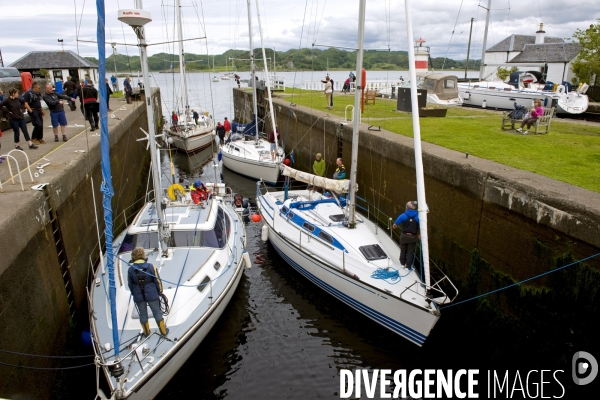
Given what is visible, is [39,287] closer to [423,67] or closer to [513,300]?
[513,300]

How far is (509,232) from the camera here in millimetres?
7434

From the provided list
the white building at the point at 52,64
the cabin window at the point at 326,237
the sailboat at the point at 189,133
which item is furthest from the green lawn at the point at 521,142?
the white building at the point at 52,64

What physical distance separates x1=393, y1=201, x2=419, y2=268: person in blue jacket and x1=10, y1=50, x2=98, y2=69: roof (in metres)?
29.4

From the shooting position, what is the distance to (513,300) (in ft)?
23.8

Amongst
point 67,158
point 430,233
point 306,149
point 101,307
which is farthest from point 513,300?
point 306,149

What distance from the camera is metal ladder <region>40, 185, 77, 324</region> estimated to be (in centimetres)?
724

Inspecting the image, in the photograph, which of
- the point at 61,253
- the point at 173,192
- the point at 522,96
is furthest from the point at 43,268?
the point at 522,96

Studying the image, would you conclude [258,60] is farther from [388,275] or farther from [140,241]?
[388,275]

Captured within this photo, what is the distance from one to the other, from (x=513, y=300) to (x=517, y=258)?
2.49 feet

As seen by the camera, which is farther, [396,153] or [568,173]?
[396,153]

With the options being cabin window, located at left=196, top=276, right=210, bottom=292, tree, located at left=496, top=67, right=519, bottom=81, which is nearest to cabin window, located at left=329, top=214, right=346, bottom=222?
cabin window, located at left=196, top=276, right=210, bottom=292

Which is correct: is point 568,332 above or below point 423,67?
below

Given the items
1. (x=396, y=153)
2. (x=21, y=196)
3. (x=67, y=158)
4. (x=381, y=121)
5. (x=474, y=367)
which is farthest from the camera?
(x=381, y=121)

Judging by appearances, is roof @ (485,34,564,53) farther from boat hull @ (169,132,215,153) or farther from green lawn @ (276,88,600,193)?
boat hull @ (169,132,215,153)
